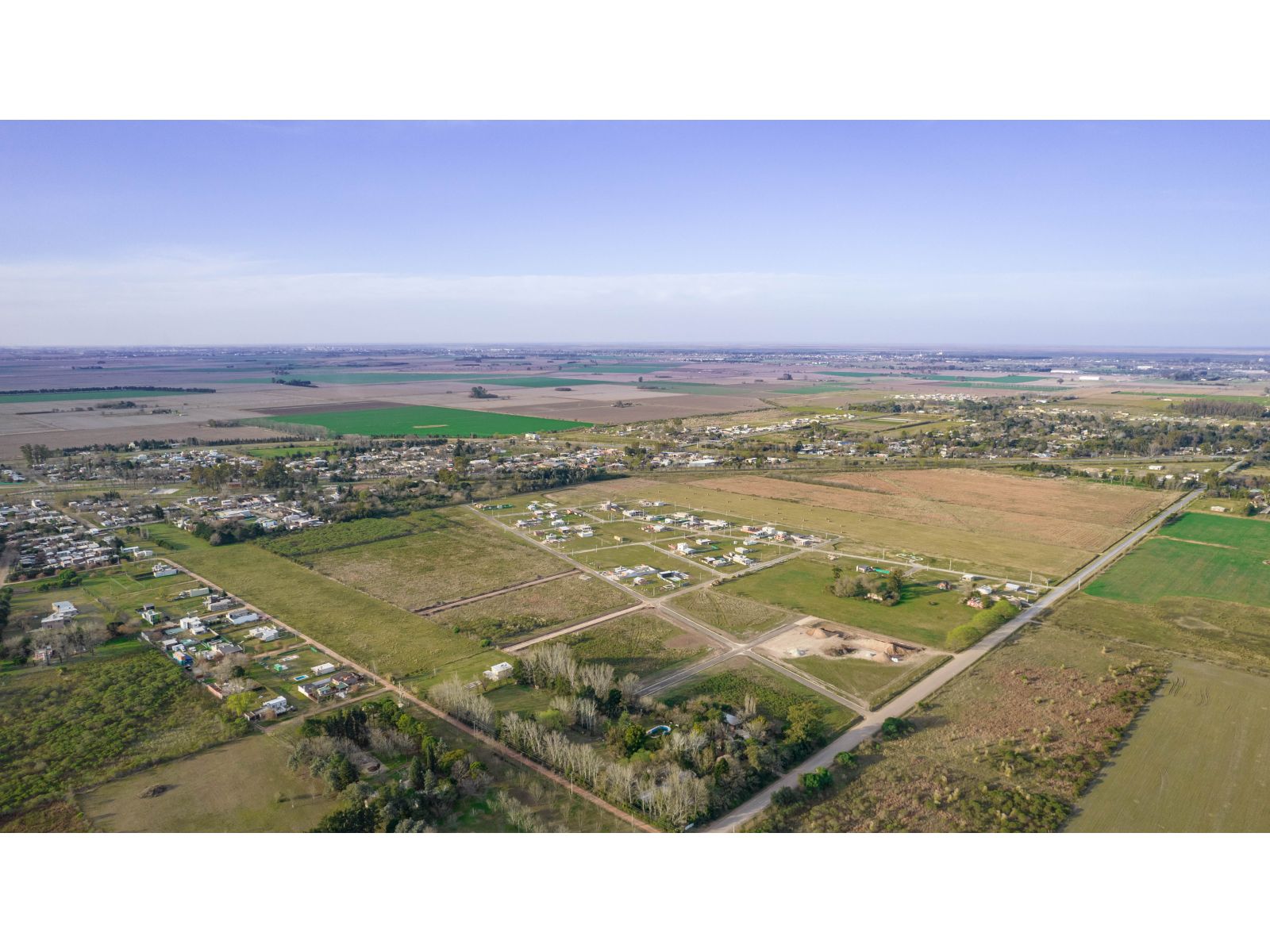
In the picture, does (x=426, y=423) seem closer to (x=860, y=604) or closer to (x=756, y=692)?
(x=860, y=604)

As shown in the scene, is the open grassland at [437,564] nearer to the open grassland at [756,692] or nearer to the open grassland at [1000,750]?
the open grassland at [756,692]

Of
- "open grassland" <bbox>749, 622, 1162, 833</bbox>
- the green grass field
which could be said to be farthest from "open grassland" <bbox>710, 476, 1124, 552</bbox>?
the green grass field

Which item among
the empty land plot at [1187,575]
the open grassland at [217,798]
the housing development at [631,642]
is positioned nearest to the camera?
the open grassland at [217,798]

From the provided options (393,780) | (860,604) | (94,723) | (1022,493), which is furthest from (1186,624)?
(94,723)

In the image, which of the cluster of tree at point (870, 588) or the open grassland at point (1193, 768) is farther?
the cluster of tree at point (870, 588)

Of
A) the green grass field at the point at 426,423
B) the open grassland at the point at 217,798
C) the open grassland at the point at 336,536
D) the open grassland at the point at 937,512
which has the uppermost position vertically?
the green grass field at the point at 426,423

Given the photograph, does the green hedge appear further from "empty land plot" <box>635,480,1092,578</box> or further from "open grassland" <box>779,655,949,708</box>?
"empty land plot" <box>635,480,1092,578</box>

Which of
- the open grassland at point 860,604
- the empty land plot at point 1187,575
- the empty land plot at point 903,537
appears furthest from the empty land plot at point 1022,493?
the open grassland at point 860,604
